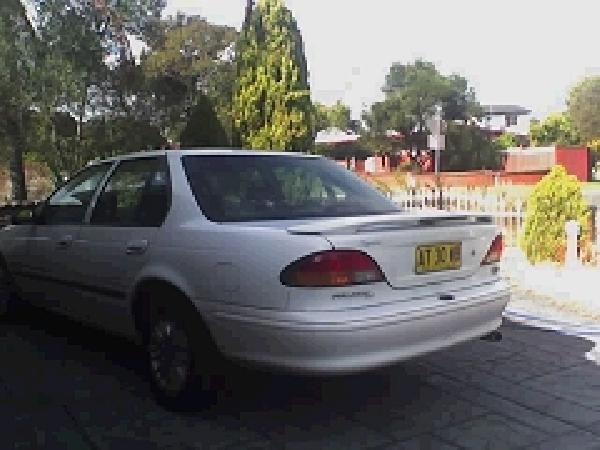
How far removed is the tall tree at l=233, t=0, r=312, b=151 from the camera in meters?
13.8

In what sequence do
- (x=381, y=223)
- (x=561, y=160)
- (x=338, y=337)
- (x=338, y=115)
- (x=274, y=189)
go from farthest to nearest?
1. (x=338, y=115)
2. (x=561, y=160)
3. (x=274, y=189)
4. (x=381, y=223)
5. (x=338, y=337)

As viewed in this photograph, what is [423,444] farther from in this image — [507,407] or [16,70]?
[16,70]

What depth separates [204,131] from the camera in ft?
44.8

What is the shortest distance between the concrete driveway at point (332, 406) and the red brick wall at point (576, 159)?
35.4 m

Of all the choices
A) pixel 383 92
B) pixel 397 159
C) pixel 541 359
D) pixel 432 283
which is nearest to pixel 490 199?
pixel 541 359

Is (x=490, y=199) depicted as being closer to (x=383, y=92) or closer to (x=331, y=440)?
(x=331, y=440)

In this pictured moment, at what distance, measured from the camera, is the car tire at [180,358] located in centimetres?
327

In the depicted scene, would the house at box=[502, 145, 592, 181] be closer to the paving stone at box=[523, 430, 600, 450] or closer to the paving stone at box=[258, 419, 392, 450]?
Answer: the paving stone at box=[523, 430, 600, 450]

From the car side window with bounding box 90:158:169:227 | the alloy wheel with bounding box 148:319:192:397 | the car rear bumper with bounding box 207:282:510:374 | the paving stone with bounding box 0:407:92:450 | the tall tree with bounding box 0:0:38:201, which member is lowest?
the paving stone with bounding box 0:407:92:450

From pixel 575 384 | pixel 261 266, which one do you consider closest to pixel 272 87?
pixel 575 384

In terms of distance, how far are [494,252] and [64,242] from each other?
9.31 feet

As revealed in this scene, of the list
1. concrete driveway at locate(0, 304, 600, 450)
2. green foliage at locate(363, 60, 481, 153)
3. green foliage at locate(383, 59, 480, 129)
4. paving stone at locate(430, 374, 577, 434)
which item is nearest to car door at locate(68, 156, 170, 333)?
concrete driveway at locate(0, 304, 600, 450)

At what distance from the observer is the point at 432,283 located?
126 inches

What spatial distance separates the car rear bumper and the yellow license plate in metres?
0.17
